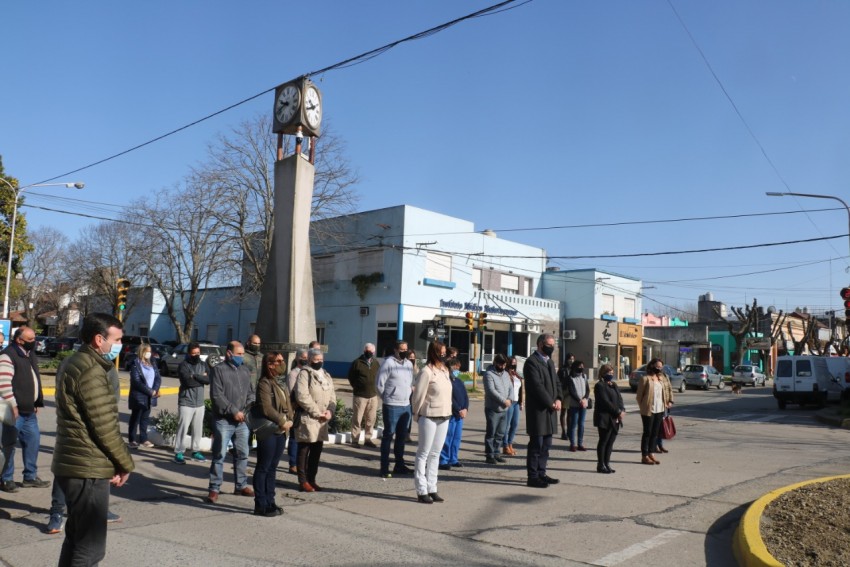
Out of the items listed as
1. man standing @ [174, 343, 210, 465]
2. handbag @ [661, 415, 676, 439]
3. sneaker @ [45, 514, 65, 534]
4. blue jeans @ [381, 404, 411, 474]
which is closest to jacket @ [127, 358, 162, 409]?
man standing @ [174, 343, 210, 465]

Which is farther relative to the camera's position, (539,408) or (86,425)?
(539,408)

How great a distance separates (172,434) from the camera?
36.9ft

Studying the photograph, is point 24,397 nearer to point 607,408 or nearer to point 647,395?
point 607,408

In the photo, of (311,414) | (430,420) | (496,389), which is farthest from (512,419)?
(311,414)

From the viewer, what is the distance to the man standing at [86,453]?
4215mm

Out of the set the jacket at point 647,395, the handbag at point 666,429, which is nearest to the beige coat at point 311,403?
the jacket at point 647,395

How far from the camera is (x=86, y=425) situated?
4.33 m

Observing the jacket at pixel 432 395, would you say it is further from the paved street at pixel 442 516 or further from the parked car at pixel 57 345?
the parked car at pixel 57 345

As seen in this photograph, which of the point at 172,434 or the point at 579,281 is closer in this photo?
the point at 172,434

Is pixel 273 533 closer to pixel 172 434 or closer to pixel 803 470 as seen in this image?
pixel 172 434

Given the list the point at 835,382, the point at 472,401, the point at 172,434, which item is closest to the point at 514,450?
the point at 172,434

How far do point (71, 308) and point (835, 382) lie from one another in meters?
52.6

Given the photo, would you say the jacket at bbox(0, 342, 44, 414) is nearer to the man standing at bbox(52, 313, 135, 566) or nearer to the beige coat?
the beige coat

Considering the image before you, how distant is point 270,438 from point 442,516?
1.95 m
